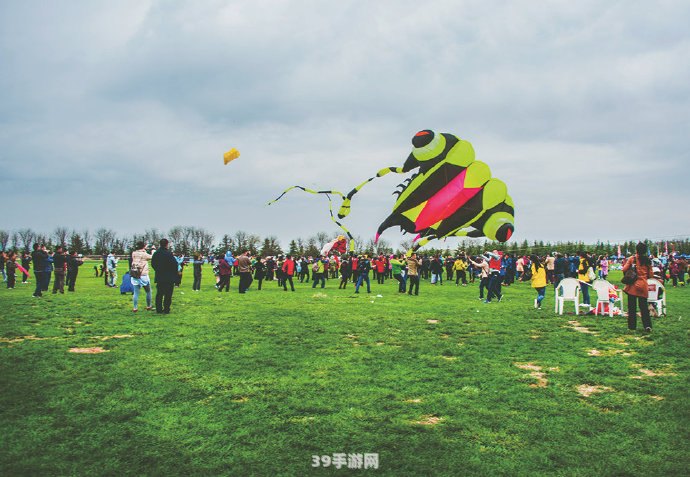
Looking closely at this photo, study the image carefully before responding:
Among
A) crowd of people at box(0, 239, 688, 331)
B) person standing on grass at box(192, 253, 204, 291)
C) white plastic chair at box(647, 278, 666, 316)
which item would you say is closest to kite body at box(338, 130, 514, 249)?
crowd of people at box(0, 239, 688, 331)

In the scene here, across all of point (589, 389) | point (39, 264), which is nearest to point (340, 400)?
point (589, 389)

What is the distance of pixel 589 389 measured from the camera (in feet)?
19.5

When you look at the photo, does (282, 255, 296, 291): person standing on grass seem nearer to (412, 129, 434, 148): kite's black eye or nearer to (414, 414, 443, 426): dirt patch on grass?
(412, 129, 434, 148): kite's black eye

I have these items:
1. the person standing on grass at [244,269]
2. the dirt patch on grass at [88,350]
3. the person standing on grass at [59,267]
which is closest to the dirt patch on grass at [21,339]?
the dirt patch on grass at [88,350]

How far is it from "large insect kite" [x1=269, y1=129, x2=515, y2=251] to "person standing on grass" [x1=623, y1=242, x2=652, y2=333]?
7741 mm

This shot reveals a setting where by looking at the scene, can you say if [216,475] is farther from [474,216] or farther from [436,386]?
[474,216]

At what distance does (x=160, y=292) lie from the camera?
12.3 m

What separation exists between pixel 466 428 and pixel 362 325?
6245 mm

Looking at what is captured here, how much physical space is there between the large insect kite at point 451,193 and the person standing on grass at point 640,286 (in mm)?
7741

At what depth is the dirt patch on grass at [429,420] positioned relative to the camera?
4.81m

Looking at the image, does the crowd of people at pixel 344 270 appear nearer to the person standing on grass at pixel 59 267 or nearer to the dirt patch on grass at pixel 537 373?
the person standing on grass at pixel 59 267

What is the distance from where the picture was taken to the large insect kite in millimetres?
18078

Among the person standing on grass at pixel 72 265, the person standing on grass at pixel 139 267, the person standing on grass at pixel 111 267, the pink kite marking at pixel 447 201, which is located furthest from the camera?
the person standing on grass at pixel 111 267

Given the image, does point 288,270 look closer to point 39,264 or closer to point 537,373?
point 39,264
